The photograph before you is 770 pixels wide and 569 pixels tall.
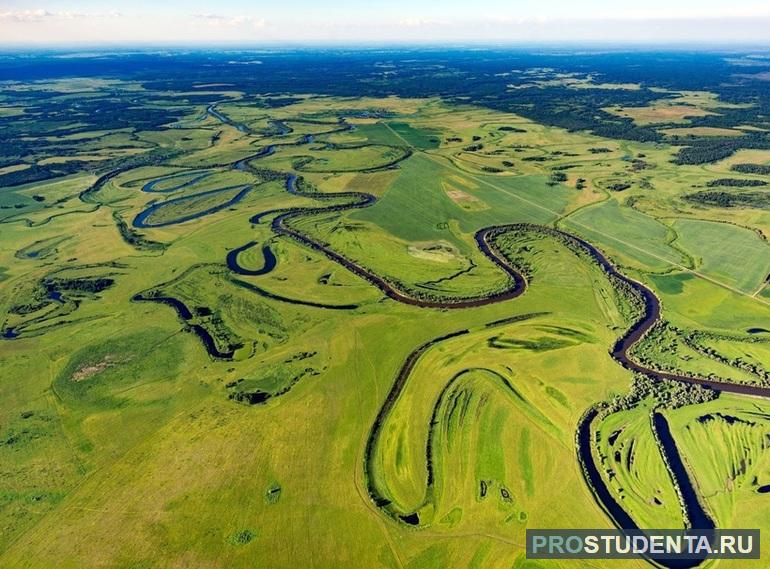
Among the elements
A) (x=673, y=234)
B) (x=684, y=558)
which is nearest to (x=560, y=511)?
(x=684, y=558)

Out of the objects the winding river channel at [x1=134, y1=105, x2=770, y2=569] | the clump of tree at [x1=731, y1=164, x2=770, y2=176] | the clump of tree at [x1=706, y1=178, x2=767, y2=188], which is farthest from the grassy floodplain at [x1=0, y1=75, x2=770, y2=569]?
the clump of tree at [x1=731, y1=164, x2=770, y2=176]

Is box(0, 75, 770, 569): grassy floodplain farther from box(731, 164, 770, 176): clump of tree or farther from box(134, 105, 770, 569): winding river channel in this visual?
box(731, 164, 770, 176): clump of tree

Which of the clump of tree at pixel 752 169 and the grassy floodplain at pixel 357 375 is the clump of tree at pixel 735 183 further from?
the grassy floodplain at pixel 357 375

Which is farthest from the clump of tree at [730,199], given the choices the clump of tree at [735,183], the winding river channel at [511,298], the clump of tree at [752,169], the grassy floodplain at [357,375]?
the winding river channel at [511,298]

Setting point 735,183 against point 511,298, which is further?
point 735,183

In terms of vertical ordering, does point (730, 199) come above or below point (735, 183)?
below

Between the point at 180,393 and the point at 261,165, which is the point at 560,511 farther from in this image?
the point at 261,165

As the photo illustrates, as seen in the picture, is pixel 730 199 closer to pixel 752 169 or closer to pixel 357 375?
pixel 752 169

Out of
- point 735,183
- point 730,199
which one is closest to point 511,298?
point 730,199
